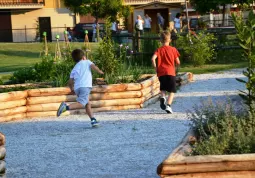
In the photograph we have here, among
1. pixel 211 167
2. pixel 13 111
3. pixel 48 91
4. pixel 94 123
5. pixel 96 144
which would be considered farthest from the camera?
pixel 48 91

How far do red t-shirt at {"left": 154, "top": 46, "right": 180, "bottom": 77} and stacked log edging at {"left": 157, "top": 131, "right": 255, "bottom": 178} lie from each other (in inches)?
253

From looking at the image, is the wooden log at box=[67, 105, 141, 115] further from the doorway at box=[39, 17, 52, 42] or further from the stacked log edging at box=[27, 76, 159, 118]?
the doorway at box=[39, 17, 52, 42]

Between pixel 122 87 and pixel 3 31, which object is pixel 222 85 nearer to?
pixel 122 87

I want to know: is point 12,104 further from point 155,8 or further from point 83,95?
point 155,8

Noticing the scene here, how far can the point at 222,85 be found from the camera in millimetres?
15344

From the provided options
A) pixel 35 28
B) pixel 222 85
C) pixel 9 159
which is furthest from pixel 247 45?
pixel 35 28

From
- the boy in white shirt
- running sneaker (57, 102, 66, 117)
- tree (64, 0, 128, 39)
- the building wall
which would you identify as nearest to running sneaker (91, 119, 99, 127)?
the boy in white shirt

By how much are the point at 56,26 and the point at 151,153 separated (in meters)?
45.9

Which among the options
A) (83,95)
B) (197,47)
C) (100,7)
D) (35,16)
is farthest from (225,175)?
(35,16)

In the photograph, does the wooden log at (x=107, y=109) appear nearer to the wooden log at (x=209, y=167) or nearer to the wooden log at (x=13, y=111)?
the wooden log at (x=13, y=111)

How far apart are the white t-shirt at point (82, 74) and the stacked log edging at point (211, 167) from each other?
5421mm

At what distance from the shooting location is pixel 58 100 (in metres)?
11.4

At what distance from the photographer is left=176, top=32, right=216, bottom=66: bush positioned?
1997 cm

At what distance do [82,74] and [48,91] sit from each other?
106 cm
